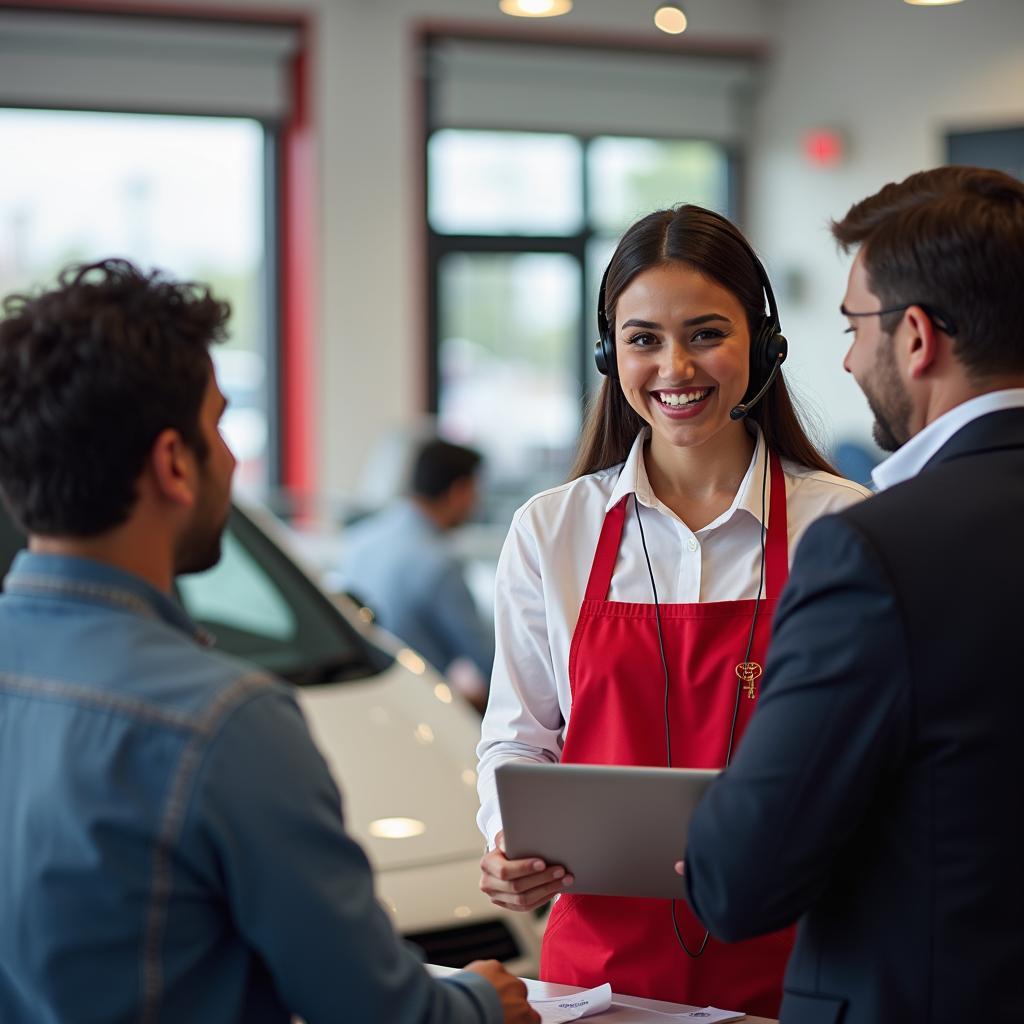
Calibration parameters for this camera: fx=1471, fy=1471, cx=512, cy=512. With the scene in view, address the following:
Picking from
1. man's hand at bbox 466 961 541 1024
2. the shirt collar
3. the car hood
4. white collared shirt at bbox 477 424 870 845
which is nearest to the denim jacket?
man's hand at bbox 466 961 541 1024

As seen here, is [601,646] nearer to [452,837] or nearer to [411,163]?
[452,837]

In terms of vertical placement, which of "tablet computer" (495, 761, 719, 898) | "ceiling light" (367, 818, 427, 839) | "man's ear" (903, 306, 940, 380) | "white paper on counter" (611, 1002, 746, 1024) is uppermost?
"man's ear" (903, 306, 940, 380)

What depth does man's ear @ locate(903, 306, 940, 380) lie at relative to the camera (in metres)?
1.28

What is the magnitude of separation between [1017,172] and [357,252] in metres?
3.37

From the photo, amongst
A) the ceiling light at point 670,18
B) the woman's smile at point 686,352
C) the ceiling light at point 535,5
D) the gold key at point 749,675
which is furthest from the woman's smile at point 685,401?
the ceiling light at point 535,5

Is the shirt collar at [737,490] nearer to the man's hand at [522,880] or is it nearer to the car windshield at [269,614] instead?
the man's hand at [522,880]

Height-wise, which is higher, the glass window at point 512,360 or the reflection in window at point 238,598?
the glass window at point 512,360

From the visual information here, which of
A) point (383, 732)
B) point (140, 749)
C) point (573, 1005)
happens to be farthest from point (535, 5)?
point (140, 749)

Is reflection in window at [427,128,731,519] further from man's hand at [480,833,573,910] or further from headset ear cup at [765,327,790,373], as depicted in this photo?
man's hand at [480,833,573,910]

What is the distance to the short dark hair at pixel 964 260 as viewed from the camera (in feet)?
4.10

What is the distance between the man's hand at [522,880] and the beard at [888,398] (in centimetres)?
59

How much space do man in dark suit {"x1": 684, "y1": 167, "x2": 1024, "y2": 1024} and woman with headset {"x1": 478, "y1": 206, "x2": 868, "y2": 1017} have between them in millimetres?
413

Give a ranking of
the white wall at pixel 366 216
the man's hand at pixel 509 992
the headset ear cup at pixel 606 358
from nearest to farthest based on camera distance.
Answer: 1. the man's hand at pixel 509 992
2. the headset ear cup at pixel 606 358
3. the white wall at pixel 366 216

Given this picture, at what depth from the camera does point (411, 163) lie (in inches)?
309
